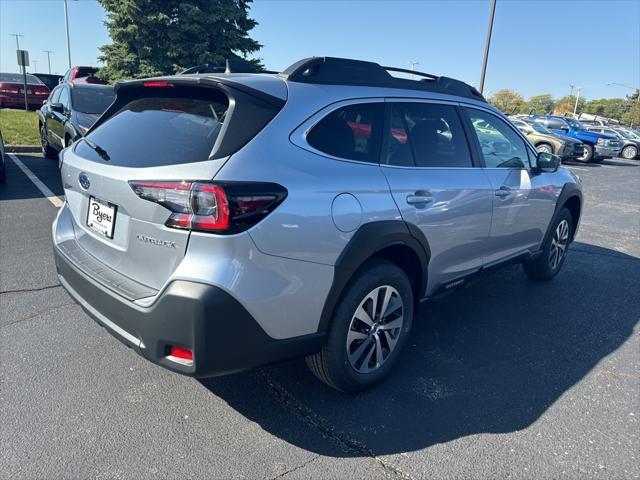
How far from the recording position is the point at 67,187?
116 inches

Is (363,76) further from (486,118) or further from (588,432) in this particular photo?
(588,432)

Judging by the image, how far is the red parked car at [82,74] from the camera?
1371cm

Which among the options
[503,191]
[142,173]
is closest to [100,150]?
[142,173]

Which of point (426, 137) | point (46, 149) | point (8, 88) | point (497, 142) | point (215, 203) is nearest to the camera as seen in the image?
point (215, 203)

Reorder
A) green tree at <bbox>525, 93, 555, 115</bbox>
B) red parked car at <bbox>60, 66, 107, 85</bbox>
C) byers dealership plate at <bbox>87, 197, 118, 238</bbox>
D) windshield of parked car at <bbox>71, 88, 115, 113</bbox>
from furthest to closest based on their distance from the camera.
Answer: green tree at <bbox>525, 93, 555, 115</bbox> < red parked car at <bbox>60, 66, 107, 85</bbox> < windshield of parked car at <bbox>71, 88, 115, 113</bbox> < byers dealership plate at <bbox>87, 197, 118, 238</bbox>

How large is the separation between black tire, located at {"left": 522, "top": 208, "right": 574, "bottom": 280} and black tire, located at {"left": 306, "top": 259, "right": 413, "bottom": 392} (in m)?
2.37

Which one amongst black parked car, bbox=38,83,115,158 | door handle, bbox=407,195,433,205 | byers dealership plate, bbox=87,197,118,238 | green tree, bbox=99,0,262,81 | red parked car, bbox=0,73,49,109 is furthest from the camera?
red parked car, bbox=0,73,49,109

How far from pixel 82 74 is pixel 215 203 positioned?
15.1 meters

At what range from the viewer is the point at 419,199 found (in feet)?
9.64

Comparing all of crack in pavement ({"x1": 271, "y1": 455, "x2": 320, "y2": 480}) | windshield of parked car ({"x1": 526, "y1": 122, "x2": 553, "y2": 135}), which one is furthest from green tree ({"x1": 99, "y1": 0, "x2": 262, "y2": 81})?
crack in pavement ({"x1": 271, "y1": 455, "x2": 320, "y2": 480})

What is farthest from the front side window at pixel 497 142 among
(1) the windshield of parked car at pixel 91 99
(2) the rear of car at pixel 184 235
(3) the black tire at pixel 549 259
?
(1) the windshield of parked car at pixel 91 99

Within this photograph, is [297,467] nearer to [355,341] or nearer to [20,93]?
[355,341]

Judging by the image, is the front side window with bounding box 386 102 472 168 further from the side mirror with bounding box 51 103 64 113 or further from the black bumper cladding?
the side mirror with bounding box 51 103 64 113

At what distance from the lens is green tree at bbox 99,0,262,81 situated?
15742 millimetres
